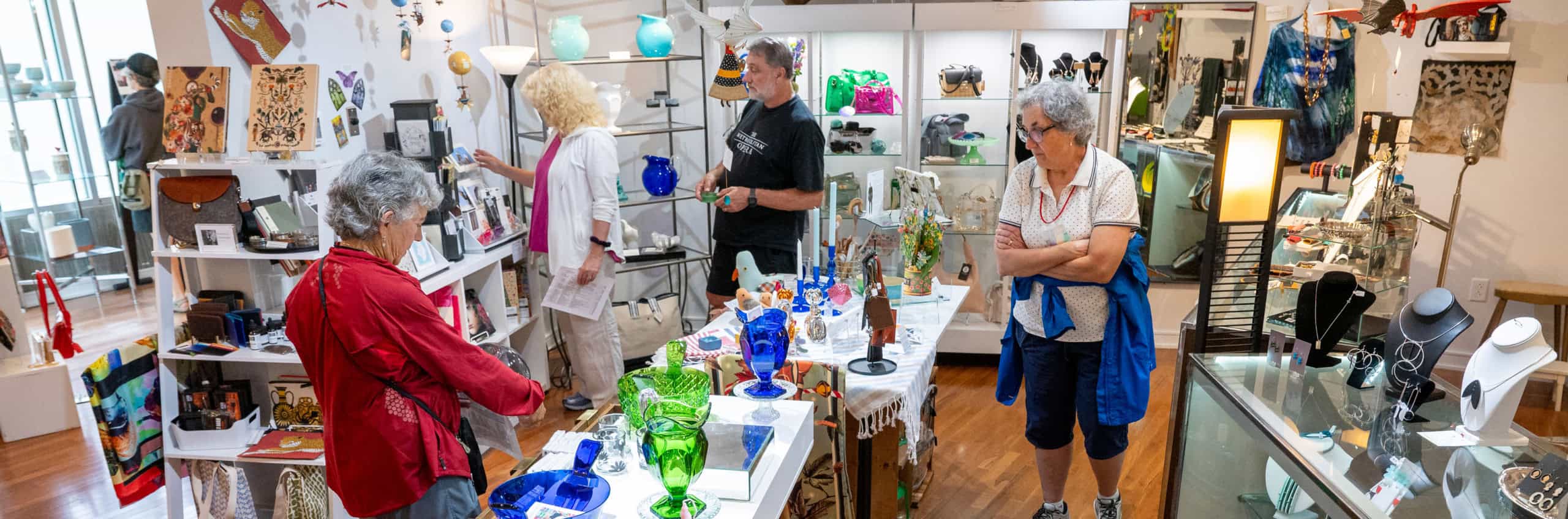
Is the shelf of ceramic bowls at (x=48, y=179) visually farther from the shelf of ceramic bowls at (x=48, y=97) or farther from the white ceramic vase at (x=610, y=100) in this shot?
the white ceramic vase at (x=610, y=100)

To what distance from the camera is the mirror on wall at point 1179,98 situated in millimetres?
4578

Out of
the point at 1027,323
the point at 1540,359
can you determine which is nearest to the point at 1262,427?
the point at 1540,359

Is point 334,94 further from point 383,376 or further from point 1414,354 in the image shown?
point 1414,354

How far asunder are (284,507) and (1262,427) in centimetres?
287

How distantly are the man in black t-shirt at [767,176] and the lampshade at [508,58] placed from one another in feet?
3.41

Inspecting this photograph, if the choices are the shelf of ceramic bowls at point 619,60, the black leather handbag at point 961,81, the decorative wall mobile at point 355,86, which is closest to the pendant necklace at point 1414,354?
the black leather handbag at point 961,81

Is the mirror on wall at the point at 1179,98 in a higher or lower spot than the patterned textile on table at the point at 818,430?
higher

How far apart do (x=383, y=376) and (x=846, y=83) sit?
299 cm

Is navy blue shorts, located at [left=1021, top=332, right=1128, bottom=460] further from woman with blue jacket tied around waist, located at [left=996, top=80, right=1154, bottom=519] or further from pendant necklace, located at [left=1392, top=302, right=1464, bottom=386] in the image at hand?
pendant necklace, located at [left=1392, top=302, right=1464, bottom=386]

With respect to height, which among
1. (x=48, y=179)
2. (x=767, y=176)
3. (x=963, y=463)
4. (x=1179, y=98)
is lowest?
(x=963, y=463)

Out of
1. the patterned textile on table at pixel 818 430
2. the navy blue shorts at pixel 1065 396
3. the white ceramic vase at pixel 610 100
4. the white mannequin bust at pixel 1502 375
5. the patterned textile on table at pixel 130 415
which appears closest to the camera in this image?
the white mannequin bust at pixel 1502 375

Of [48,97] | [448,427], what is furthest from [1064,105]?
[48,97]

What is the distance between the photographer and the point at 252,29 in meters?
3.15

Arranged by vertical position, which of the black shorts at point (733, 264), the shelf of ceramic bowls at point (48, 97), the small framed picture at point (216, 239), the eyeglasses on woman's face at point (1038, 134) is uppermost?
the shelf of ceramic bowls at point (48, 97)
